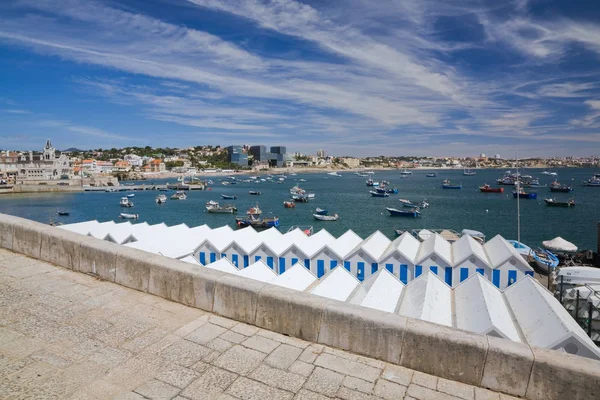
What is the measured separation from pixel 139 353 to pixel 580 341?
834cm

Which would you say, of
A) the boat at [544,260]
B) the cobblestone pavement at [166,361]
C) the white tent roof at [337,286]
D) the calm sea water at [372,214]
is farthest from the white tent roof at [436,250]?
the calm sea water at [372,214]

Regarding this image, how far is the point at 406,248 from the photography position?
1748cm

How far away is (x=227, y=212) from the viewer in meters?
63.1

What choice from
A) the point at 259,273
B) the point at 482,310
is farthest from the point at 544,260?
the point at 259,273

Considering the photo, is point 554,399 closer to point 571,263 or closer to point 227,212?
point 571,263

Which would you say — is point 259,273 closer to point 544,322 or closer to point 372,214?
point 544,322

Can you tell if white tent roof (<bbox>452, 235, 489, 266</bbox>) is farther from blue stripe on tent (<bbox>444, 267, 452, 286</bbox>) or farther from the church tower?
the church tower

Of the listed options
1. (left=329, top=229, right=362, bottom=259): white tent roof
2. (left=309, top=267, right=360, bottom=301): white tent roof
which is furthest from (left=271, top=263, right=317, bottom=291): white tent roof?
(left=329, top=229, right=362, bottom=259): white tent roof

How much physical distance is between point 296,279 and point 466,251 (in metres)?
7.96

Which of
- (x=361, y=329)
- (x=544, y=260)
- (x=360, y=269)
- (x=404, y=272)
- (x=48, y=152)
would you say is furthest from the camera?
(x=48, y=152)

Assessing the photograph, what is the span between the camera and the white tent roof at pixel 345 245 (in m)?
17.1

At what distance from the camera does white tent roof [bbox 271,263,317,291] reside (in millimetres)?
12414

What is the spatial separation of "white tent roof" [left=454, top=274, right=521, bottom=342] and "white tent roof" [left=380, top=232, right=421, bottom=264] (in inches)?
189

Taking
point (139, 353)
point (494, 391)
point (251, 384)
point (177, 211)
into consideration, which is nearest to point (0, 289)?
point (139, 353)
